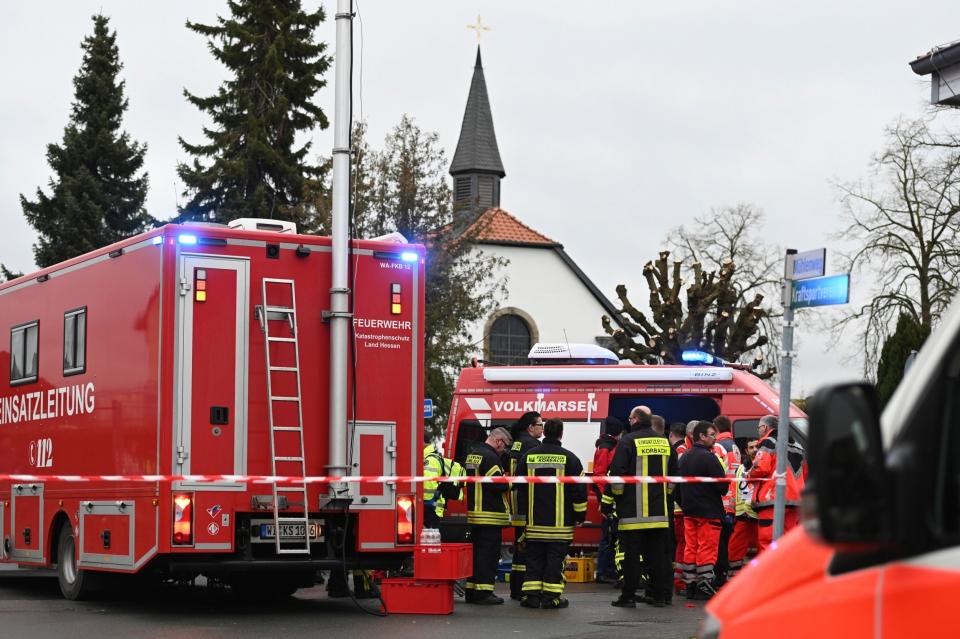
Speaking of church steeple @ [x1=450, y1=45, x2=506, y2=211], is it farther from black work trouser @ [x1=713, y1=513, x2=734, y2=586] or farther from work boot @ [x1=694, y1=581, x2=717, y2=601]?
work boot @ [x1=694, y1=581, x2=717, y2=601]

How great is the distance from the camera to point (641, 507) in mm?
13438

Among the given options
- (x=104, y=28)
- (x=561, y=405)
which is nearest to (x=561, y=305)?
(x=104, y=28)

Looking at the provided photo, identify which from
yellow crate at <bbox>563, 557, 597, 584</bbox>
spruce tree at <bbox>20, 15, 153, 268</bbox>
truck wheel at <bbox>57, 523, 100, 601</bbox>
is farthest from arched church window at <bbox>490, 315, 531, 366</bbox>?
truck wheel at <bbox>57, 523, 100, 601</bbox>

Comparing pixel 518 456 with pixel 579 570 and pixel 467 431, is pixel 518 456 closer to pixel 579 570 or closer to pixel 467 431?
pixel 579 570

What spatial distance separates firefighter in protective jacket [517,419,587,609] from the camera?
13.2 meters

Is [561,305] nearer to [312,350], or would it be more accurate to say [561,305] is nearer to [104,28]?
[104,28]

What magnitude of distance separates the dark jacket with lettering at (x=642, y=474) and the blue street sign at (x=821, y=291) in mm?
3583

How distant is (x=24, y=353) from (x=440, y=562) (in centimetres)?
481

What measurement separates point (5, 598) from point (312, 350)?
4.27 metres

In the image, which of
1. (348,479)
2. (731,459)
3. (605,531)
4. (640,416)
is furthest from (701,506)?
(348,479)

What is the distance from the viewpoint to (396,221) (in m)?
33.8

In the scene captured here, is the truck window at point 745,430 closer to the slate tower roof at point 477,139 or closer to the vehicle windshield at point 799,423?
the vehicle windshield at point 799,423

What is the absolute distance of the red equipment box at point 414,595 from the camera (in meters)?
12.5

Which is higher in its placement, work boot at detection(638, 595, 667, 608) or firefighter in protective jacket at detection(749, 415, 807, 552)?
firefighter in protective jacket at detection(749, 415, 807, 552)
